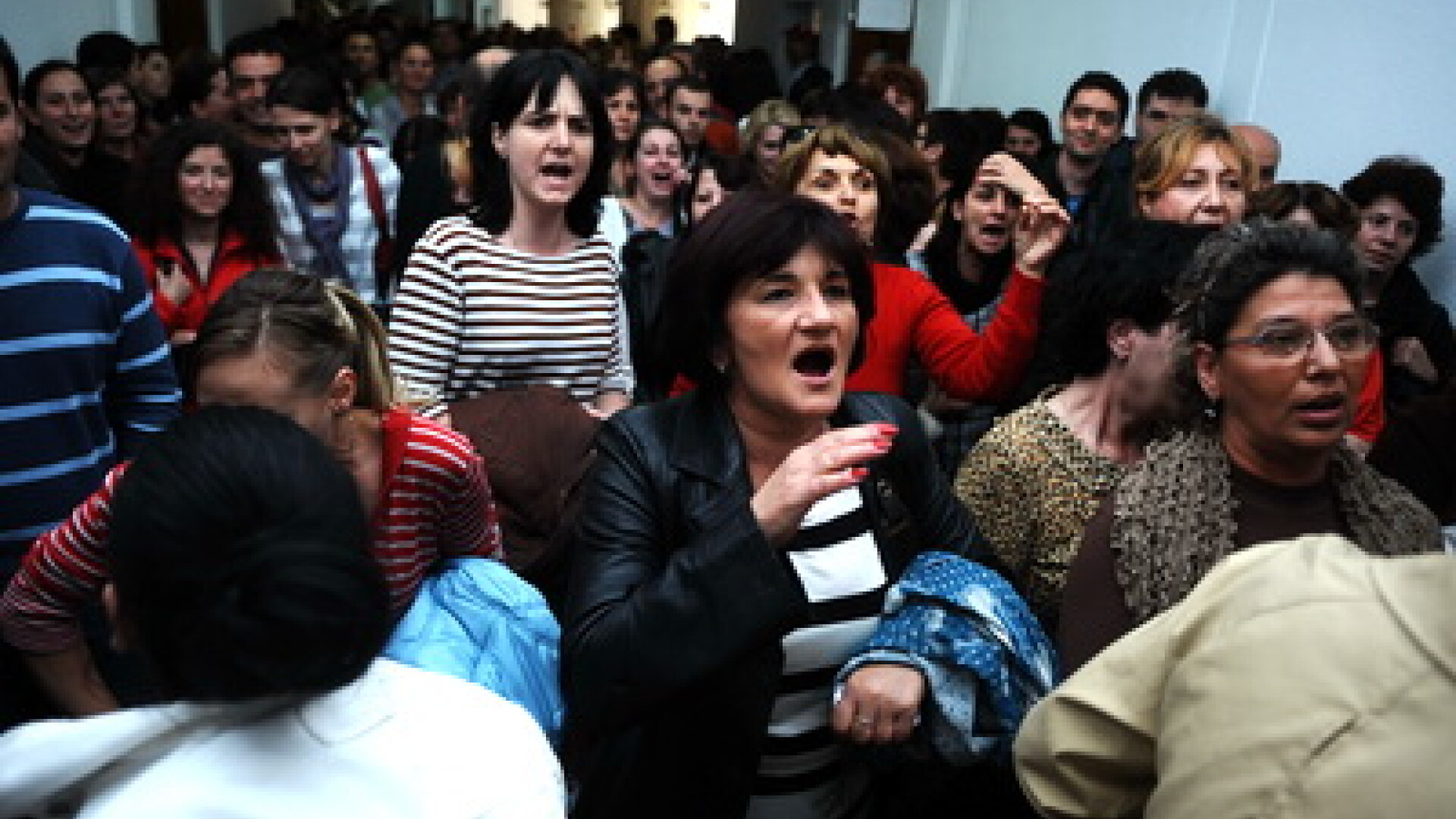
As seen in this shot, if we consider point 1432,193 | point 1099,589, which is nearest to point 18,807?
point 1099,589

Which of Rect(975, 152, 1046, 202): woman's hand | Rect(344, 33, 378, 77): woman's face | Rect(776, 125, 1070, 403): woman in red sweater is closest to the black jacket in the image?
Rect(776, 125, 1070, 403): woman in red sweater

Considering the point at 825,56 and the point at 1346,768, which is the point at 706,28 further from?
the point at 1346,768

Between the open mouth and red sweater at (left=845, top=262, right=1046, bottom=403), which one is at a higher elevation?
the open mouth

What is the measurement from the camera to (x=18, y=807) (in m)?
1.16

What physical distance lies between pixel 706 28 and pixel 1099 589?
27.4 meters

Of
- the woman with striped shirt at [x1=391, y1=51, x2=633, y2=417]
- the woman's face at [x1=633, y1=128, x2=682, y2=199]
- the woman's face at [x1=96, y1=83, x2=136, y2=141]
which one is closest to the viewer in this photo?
the woman with striped shirt at [x1=391, y1=51, x2=633, y2=417]

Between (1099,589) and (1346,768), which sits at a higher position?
(1346,768)

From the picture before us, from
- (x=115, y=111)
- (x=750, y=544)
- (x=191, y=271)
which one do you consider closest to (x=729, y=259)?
(x=750, y=544)

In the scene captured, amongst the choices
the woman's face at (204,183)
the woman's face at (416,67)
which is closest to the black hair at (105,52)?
the woman's face at (416,67)

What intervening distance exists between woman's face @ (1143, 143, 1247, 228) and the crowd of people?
0.01 m

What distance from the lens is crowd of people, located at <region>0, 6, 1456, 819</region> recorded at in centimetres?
111

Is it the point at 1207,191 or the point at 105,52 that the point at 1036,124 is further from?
the point at 105,52

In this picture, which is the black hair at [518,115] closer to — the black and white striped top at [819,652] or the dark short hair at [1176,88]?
the black and white striped top at [819,652]

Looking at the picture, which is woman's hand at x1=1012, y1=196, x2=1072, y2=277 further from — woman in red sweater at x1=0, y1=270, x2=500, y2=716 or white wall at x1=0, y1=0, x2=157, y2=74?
white wall at x1=0, y1=0, x2=157, y2=74
